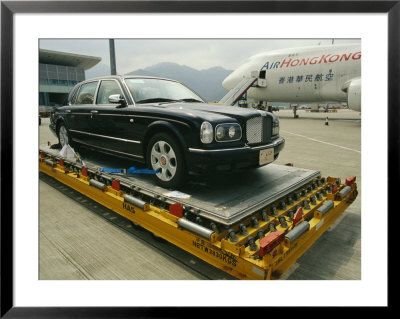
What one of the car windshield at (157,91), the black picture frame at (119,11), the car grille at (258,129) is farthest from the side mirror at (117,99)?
the car grille at (258,129)

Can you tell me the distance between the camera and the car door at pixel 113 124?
3.11 metres

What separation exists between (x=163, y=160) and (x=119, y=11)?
1357 mm

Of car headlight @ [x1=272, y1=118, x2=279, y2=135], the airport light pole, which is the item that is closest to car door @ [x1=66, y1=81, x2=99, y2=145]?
the airport light pole

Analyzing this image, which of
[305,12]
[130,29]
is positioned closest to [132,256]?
[130,29]

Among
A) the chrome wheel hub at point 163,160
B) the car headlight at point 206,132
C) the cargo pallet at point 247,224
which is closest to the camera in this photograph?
the cargo pallet at point 247,224

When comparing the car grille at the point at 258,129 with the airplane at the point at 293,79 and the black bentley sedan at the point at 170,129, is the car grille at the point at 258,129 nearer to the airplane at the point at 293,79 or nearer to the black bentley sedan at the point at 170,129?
the black bentley sedan at the point at 170,129

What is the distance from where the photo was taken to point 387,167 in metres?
1.97

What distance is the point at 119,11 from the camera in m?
1.95

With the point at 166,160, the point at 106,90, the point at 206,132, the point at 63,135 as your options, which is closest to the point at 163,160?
the point at 166,160

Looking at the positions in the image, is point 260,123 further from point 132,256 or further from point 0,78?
point 0,78

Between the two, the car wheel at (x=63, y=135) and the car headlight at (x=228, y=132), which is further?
the car wheel at (x=63, y=135)

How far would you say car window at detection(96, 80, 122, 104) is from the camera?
346cm

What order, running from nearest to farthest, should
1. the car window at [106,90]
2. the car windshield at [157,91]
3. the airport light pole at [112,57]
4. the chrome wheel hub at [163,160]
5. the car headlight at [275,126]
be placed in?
the airport light pole at [112,57]
the chrome wheel hub at [163,160]
the car headlight at [275,126]
the car windshield at [157,91]
the car window at [106,90]

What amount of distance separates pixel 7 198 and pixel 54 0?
147 centimetres
